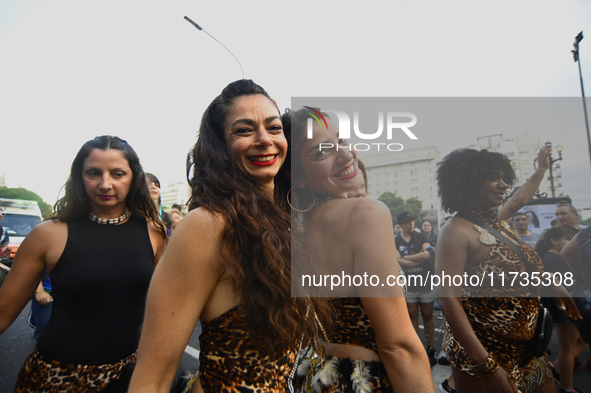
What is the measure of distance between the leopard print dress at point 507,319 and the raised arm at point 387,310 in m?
1.06

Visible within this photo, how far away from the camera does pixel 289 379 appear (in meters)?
1.21

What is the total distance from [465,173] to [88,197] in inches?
97.0

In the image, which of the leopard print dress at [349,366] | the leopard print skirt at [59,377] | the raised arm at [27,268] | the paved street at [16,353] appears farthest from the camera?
the paved street at [16,353]

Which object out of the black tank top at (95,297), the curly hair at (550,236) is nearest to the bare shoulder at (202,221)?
the black tank top at (95,297)

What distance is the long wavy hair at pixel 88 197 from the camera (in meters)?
1.96

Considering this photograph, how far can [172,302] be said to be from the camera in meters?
0.96

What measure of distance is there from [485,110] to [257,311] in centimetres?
182

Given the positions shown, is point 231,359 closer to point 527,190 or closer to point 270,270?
point 270,270

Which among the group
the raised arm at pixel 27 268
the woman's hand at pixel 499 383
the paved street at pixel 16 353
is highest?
the raised arm at pixel 27 268

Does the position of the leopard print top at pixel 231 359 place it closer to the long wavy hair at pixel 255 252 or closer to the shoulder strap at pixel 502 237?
the long wavy hair at pixel 255 252

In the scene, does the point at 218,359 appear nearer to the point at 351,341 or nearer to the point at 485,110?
the point at 351,341

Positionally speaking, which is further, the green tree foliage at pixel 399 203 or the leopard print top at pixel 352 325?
the green tree foliage at pixel 399 203

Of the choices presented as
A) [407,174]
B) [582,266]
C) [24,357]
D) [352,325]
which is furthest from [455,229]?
[24,357]

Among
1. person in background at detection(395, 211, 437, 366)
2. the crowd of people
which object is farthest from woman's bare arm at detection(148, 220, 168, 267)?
person in background at detection(395, 211, 437, 366)
